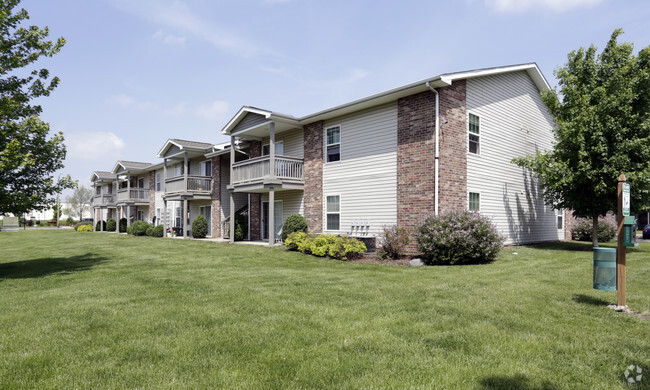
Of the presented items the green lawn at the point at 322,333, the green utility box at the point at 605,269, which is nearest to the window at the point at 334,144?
the green lawn at the point at 322,333

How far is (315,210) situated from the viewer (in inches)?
729

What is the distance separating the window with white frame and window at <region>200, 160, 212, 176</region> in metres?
19.5

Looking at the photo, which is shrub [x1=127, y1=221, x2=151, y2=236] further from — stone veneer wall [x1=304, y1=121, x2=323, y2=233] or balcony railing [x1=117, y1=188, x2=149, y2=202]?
stone veneer wall [x1=304, y1=121, x2=323, y2=233]

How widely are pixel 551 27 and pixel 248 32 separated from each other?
31.8 feet

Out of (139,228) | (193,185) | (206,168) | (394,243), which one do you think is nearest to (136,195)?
(139,228)

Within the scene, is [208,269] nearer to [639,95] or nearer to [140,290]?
[140,290]

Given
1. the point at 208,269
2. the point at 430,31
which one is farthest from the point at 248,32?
the point at 208,269

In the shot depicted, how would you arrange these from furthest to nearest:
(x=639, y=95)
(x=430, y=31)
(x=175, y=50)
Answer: (x=639, y=95)
(x=175, y=50)
(x=430, y=31)

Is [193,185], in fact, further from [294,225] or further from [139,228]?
[294,225]

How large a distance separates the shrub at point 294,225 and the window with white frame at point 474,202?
757 cm

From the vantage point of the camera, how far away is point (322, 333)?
16.1 ft

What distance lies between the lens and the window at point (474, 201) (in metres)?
15.1

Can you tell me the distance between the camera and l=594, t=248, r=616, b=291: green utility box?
647 cm

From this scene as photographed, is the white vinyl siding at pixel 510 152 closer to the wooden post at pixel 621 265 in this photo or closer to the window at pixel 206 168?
the wooden post at pixel 621 265
